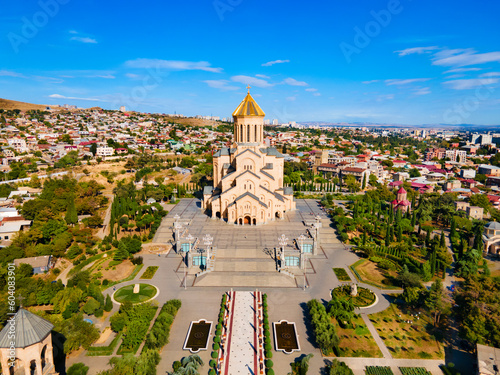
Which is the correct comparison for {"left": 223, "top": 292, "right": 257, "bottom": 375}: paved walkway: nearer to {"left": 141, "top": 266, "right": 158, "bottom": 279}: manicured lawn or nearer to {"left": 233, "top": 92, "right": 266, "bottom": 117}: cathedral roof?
{"left": 141, "top": 266, "right": 158, "bottom": 279}: manicured lawn

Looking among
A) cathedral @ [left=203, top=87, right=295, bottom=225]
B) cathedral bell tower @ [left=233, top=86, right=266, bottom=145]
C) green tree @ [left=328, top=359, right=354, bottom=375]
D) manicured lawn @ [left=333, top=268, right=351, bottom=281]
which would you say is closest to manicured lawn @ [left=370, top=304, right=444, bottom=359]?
green tree @ [left=328, top=359, right=354, bottom=375]

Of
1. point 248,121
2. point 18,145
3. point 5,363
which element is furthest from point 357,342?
point 18,145

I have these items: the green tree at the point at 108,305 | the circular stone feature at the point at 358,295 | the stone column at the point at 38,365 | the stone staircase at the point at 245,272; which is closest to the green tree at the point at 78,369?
the green tree at the point at 108,305

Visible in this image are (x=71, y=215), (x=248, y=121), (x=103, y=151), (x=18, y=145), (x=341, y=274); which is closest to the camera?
(x=341, y=274)

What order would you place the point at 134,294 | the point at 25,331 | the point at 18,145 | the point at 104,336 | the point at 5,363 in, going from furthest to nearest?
the point at 18,145, the point at 134,294, the point at 104,336, the point at 25,331, the point at 5,363

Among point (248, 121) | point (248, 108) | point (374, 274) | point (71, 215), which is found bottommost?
point (374, 274)

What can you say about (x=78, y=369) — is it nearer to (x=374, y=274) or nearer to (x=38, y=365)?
(x=38, y=365)
